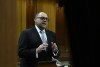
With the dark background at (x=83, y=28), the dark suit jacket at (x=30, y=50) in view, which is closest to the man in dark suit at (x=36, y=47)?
the dark suit jacket at (x=30, y=50)

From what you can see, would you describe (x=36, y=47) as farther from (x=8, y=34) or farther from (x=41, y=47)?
(x=8, y=34)

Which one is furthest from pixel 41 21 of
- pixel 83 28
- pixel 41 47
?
pixel 83 28

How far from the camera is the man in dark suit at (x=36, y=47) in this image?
387 cm

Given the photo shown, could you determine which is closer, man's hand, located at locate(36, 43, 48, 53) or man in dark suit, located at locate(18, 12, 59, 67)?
man's hand, located at locate(36, 43, 48, 53)

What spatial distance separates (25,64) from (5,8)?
76 centimetres

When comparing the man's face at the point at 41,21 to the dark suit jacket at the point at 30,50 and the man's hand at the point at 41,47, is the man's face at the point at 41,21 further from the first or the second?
the man's hand at the point at 41,47

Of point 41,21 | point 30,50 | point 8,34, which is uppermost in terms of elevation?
point 41,21

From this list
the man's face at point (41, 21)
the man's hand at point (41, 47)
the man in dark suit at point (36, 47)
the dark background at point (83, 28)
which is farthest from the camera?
the man's face at point (41, 21)

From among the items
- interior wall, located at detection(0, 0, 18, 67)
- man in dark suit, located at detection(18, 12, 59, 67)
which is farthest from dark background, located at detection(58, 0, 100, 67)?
interior wall, located at detection(0, 0, 18, 67)

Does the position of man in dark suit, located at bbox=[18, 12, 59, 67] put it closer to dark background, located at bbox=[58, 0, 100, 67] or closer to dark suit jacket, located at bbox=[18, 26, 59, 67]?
dark suit jacket, located at bbox=[18, 26, 59, 67]

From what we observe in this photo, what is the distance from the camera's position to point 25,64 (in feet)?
13.1

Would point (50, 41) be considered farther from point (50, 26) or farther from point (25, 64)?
point (50, 26)

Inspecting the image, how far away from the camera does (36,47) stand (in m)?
3.96

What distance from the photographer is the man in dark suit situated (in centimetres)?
387
